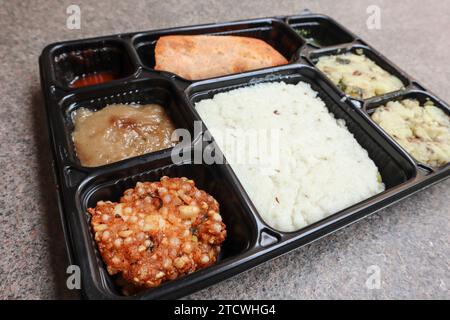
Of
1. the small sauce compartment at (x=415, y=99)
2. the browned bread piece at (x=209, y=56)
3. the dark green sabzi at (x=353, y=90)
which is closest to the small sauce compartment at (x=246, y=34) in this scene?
the browned bread piece at (x=209, y=56)

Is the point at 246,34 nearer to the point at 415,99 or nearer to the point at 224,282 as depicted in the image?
the point at 415,99

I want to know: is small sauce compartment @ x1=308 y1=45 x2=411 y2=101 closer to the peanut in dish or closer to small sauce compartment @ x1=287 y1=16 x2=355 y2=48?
small sauce compartment @ x1=287 y1=16 x2=355 y2=48

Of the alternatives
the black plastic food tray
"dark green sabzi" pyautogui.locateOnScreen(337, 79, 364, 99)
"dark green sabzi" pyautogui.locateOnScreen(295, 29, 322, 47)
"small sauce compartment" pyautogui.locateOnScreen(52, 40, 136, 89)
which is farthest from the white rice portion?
"dark green sabzi" pyautogui.locateOnScreen(295, 29, 322, 47)

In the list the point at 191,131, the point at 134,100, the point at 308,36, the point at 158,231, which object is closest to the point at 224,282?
the point at 158,231

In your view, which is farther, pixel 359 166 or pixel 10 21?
pixel 10 21

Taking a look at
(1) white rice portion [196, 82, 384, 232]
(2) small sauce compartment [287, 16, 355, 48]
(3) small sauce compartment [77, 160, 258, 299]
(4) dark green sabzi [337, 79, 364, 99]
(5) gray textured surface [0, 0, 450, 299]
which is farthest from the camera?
(2) small sauce compartment [287, 16, 355, 48]

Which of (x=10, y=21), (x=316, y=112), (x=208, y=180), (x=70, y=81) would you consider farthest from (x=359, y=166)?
(x=10, y=21)

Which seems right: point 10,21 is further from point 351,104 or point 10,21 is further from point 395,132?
point 395,132
